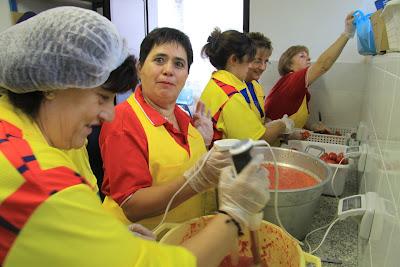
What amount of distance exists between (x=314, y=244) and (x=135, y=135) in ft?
Answer: 2.37

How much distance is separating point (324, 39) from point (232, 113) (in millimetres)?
1208

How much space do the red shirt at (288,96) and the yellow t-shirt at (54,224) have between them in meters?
1.77

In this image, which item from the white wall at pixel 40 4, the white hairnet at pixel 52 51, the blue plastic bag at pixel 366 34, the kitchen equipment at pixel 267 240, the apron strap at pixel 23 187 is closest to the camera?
the apron strap at pixel 23 187

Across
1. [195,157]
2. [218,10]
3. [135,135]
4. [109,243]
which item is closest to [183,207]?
[195,157]

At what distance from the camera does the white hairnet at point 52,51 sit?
22.0 inches

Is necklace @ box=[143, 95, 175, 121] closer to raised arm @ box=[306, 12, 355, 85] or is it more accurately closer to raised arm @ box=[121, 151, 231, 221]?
raised arm @ box=[121, 151, 231, 221]

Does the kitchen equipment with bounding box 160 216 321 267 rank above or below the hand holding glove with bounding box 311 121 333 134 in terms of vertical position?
above

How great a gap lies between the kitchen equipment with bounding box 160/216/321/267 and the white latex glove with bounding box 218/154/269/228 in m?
0.21

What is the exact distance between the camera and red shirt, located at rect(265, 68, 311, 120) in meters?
2.07

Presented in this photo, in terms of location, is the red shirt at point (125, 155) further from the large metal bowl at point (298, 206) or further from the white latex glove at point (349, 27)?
the white latex glove at point (349, 27)

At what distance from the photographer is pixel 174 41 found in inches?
44.9

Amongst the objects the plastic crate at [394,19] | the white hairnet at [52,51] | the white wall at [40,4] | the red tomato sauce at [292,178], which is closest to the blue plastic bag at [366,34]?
the red tomato sauce at [292,178]

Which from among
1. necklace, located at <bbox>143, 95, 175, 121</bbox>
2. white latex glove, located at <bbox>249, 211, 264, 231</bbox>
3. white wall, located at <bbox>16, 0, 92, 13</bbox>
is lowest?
white latex glove, located at <bbox>249, 211, 264, 231</bbox>

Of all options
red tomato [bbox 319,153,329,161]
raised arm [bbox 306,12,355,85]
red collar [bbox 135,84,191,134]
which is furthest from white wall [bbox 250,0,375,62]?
red collar [bbox 135,84,191,134]
